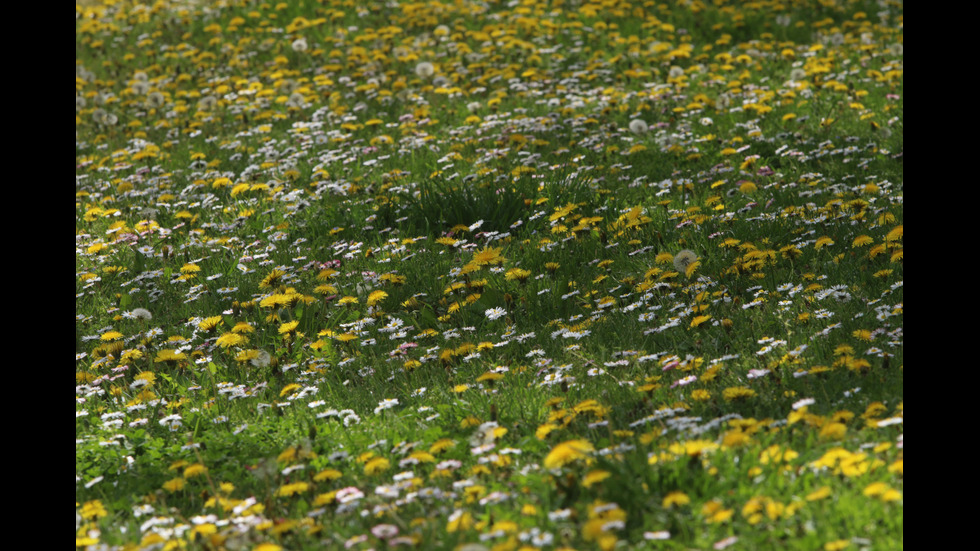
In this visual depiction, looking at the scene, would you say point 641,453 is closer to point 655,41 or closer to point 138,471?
point 138,471

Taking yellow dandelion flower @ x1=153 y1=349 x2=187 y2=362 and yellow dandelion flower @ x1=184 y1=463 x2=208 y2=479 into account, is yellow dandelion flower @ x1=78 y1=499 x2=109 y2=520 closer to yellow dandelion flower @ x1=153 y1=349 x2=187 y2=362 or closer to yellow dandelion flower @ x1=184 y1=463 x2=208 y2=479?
yellow dandelion flower @ x1=184 y1=463 x2=208 y2=479

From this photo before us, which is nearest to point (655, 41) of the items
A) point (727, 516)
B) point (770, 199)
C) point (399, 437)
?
point (770, 199)

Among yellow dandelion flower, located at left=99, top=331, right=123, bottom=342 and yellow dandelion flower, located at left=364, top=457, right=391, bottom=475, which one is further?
yellow dandelion flower, located at left=99, top=331, right=123, bottom=342

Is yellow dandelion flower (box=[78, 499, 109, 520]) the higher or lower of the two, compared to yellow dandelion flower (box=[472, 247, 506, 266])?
lower

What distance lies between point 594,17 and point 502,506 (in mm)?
9807

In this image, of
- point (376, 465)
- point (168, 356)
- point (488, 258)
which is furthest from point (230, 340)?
point (376, 465)

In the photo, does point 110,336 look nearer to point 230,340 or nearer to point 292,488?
point 230,340

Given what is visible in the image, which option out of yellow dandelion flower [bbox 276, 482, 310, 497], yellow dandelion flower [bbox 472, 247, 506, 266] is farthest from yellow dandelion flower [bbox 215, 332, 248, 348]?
yellow dandelion flower [bbox 276, 482, 310, 497]

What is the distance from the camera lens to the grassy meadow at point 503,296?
3021 millimetres

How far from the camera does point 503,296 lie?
17.4ft

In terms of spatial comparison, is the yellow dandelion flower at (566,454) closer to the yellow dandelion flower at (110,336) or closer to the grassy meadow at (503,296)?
the grassy meadow at (503,296)

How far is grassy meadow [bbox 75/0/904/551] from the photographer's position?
302 centimetres

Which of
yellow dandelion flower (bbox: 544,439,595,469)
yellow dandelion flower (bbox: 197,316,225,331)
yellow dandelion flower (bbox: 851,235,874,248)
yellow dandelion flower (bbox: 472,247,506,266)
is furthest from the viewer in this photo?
yellow dandelion flower (bbox: 472,247,506,266)

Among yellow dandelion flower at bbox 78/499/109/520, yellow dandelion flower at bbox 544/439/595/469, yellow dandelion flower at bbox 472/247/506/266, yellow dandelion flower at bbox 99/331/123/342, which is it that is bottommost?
yellow dandelion flower at bbox 99/331/123/342
